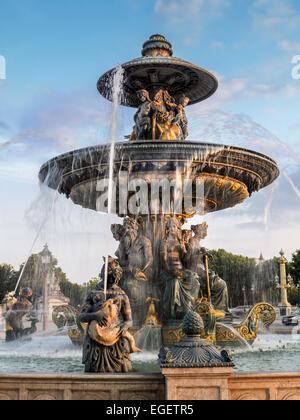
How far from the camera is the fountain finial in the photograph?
39.9ft

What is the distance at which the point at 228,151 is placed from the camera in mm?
9586

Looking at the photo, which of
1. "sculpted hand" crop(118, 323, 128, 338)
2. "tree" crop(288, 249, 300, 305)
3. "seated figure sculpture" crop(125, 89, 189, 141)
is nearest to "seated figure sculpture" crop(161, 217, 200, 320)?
"seated figure sculpture" crop(125, 89, 189, 141)

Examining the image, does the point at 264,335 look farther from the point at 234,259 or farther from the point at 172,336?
the point at 234,259

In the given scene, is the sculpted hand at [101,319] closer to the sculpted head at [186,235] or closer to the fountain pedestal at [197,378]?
the fountain pedestal at [197,378]

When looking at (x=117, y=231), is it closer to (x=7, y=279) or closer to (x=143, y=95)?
(x=143, y=95)

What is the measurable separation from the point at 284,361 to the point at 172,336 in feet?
7.30

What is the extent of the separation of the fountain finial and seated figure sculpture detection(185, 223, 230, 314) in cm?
436

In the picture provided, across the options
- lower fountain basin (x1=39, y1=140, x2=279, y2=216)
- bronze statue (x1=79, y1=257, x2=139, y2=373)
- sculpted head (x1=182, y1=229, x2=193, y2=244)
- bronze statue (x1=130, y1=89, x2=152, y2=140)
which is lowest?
bronze statue (x1=79, y1=257, x2=139, y2=373)

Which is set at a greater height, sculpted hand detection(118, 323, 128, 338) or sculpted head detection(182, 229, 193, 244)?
sculpted head detection(182, 229, 193, 244)

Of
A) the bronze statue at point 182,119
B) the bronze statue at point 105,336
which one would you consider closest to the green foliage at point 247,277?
the bronze statue at point 182,119

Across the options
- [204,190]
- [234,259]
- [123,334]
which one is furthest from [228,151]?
[234,259]

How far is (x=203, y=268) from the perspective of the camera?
1033 centimetres

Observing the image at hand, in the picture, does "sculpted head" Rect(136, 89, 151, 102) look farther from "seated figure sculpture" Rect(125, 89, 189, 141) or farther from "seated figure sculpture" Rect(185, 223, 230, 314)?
"seated figure sculpture" Rect(185, 223, 230, 314)

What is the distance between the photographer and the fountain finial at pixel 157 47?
12.2 metres
